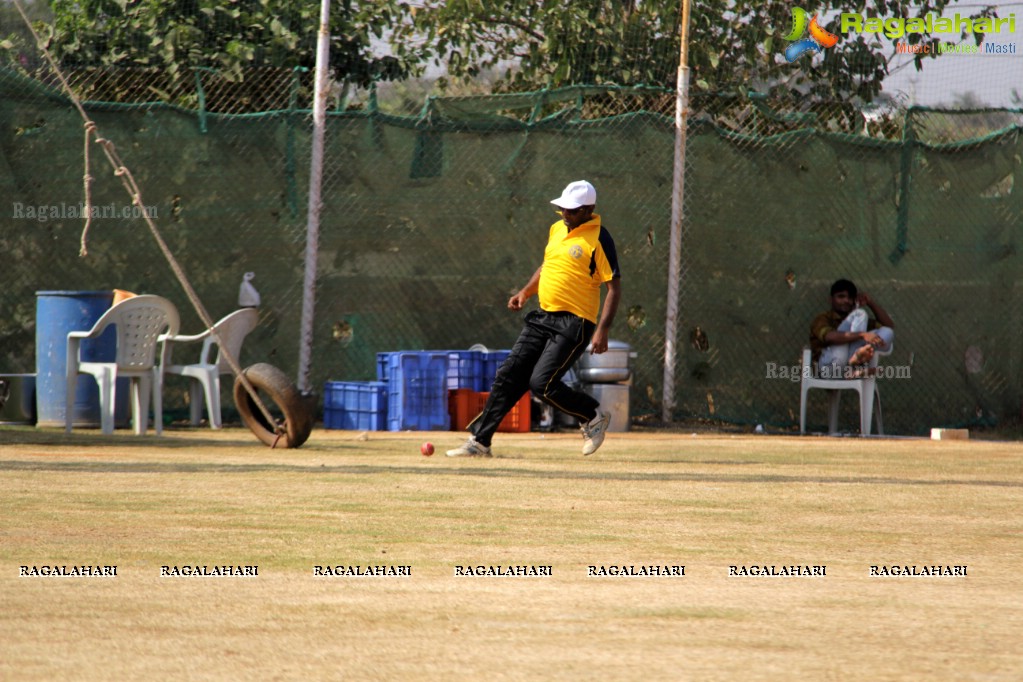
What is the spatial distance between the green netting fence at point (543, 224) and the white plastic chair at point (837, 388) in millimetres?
277

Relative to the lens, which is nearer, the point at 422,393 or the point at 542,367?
the point at 542,367

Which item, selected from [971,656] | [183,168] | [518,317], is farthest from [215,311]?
[971,656]

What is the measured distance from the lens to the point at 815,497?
8625 mm


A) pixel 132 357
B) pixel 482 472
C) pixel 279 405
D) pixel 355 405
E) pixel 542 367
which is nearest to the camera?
pixel 482 472

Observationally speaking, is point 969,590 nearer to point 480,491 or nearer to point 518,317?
point 480,491

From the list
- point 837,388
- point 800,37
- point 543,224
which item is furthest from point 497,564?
point 800,37

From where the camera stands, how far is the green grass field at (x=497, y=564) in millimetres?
4145

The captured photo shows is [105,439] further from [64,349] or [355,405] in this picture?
[355,405]

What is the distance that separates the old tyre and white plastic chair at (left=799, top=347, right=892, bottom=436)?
536cm

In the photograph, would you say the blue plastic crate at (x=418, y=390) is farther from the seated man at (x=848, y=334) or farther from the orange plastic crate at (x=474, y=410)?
the seated man at (x=848, y=334)

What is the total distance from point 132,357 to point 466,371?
10.2ft

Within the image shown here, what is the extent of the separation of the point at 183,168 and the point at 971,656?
11.0 metres

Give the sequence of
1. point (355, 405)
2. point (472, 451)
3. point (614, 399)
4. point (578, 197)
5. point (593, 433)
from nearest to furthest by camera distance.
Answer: point (578, 197) < point (472, 451) < point (593, 433) < point (355, 405) < point (614, 399)

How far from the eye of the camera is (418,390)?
14.0 meters
